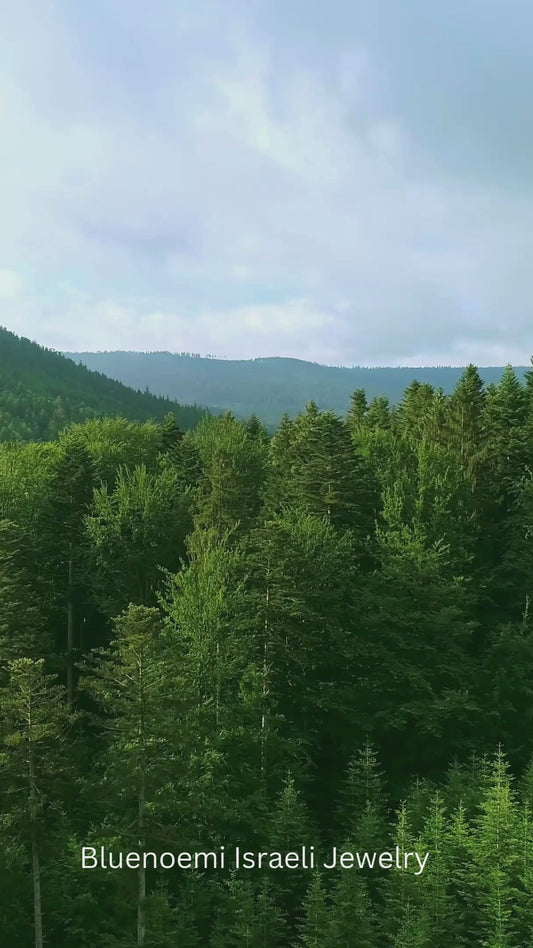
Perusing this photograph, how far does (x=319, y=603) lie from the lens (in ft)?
103

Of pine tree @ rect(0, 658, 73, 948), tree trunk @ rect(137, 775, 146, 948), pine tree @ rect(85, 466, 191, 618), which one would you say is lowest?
tree trunk @ rect(137, 775, 146, 948)

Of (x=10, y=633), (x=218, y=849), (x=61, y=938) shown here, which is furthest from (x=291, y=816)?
(x=10, y=633)

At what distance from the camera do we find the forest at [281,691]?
20.1m

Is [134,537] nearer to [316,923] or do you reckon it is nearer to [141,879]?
[141,879]

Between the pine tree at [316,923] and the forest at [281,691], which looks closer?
the pine tree at [316,923]

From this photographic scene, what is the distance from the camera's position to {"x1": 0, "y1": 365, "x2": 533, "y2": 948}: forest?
20.1 meters

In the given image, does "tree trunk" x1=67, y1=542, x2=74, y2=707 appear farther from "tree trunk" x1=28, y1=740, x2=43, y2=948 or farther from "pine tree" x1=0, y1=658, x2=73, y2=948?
"pine tree" x1=0, y1=658, x2=73, y2=948

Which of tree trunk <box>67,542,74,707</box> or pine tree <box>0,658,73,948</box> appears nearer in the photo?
pine tree <box>0,658,73,948</box>

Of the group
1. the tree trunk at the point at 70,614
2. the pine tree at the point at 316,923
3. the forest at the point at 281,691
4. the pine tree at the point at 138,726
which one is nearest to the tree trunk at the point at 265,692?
the forest at the point at 281,691

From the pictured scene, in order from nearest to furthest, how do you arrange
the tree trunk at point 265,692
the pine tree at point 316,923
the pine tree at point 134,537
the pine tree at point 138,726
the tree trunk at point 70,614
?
the pine tree at point 138,726, the pine tree at point 316,923, the tree trunk at point 265,692, the tree trunk at point 70,614, the pine tree at point 134,537

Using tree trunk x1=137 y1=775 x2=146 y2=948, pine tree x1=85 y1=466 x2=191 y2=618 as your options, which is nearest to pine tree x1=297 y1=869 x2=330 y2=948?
tree trunk x1=137 y1=775 x2=146 y2=948

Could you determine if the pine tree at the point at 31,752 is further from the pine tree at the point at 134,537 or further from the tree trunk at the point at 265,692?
the pine tree at the point at 134,537

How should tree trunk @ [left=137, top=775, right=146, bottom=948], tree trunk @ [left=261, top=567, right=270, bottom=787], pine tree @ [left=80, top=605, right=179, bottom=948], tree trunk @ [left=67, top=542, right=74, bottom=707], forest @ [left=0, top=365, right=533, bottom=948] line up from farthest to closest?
1. tree trunk @ [left=67, top=542, right=74, bottom=707]
2. tree trunk @ [left=261, top=567, right=270, bottom=787]
3. forest @ [left=0, top=365, right=533, bottom=948]
4. tree trunk @ [left=137, top=775, right=146, bottom=948]
5. pine tree @ [left=80, top=605, right=179, bottom=948]

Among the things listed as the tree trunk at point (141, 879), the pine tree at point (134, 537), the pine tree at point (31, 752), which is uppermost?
the pine tree at point (134, 537)
